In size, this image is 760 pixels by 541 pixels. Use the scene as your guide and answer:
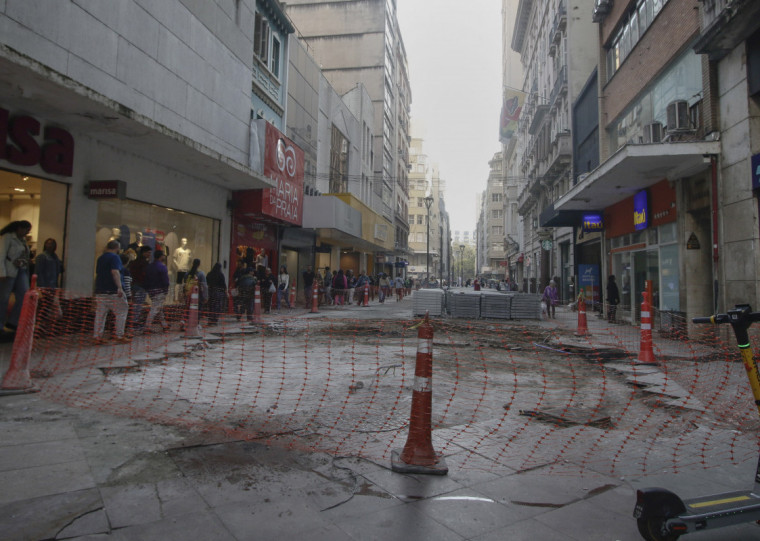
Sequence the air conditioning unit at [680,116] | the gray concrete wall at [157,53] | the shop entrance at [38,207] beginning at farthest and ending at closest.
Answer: the air conditioning unit at [680,116]
the shop entrance at [38,207]
the gray concrete wall at [157,53]

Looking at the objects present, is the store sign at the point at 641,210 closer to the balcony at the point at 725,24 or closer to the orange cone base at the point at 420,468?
the balcony at the point at 725,24

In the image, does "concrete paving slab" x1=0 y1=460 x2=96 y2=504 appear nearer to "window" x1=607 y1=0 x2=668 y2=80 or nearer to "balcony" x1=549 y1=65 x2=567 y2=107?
"window" x1=607 y1=0 x2=668 y2=80

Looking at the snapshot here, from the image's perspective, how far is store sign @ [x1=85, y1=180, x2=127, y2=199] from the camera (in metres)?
9.49

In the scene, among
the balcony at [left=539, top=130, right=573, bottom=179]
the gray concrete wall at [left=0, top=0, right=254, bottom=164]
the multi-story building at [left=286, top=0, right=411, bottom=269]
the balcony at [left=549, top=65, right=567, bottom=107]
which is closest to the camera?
the gray concrete wall at [left=0, top=0, right=254, bottom=164]

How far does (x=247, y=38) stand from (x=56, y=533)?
16.7 metres

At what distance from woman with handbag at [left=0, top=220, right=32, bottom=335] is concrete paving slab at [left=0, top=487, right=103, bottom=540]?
233 inches

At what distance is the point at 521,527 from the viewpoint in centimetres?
255

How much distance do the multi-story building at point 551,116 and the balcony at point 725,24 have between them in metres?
9.31

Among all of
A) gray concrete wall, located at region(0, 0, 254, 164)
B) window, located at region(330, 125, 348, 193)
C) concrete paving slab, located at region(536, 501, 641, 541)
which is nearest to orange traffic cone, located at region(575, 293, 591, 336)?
concrete paving slab, located at region(536, 501, 641, 541)

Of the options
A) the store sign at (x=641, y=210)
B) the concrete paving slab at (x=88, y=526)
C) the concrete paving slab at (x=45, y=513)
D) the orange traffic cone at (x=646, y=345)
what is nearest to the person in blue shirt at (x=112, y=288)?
the concrete paving slab at (x=45, y=513)

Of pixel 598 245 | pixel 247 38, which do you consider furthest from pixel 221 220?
pixel 598 245

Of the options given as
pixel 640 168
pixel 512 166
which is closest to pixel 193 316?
pixel 640 168

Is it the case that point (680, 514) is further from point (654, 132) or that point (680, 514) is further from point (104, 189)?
point (654, 132)

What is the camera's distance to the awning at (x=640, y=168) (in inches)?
383
